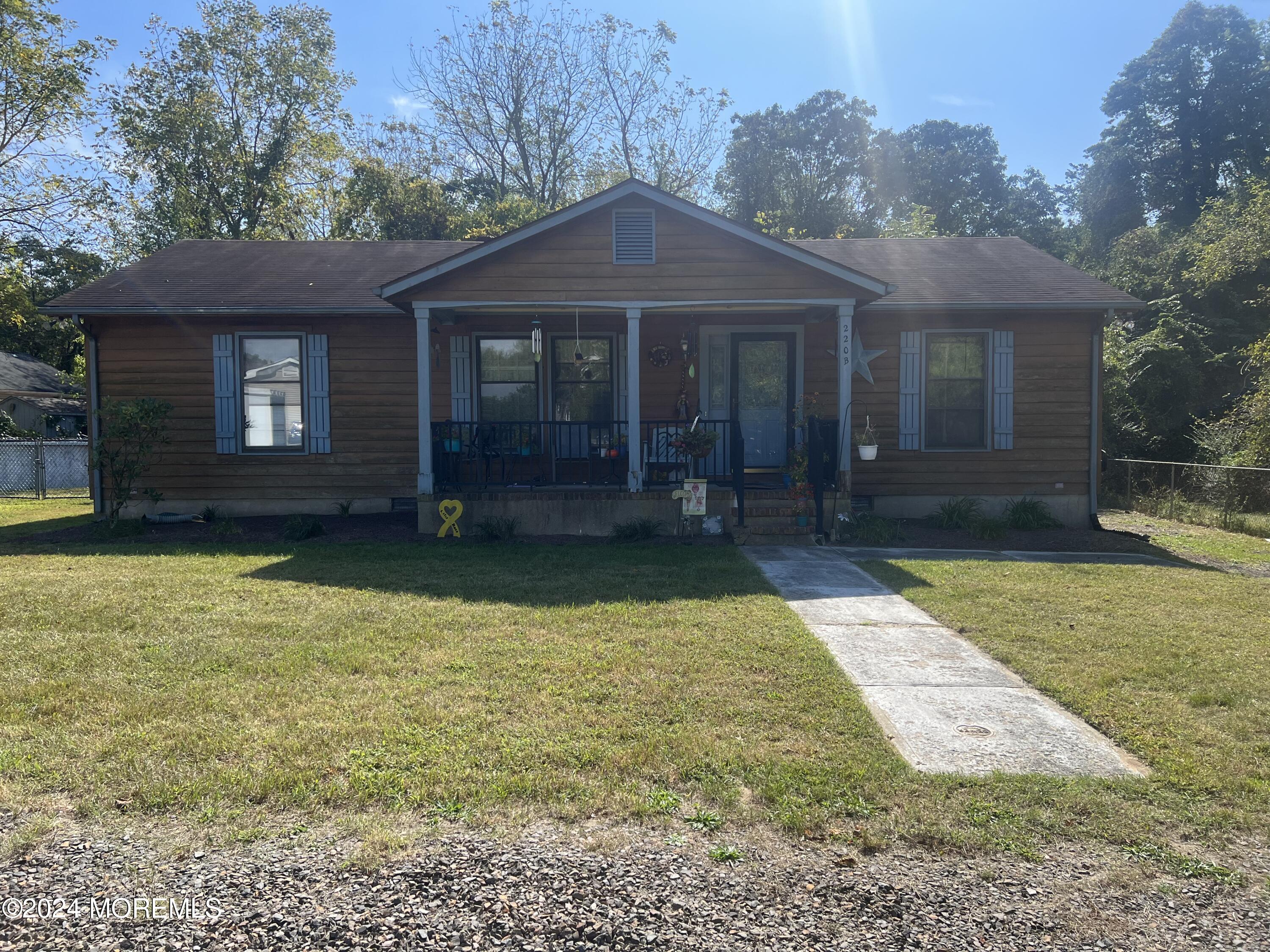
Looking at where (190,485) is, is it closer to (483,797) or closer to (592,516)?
(592,516)

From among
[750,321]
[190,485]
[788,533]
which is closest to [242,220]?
[190,485]

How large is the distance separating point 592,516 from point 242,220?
79.7ft

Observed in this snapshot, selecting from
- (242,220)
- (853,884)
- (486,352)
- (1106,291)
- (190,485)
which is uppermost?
(242,220)

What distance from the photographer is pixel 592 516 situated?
10086 millimetres

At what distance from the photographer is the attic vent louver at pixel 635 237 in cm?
1012

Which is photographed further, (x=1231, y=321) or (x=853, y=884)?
(x=1231, y=321)

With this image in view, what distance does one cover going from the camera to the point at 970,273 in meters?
12.5

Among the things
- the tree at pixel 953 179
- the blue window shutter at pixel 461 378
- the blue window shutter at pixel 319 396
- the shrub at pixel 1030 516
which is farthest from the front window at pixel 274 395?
the tree at pixel 953 179

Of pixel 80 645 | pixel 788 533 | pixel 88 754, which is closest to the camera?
pixel 88 754

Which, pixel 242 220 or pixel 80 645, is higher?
pixel 242 220

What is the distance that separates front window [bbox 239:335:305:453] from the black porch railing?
258 cm

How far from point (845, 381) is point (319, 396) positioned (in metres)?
7.55

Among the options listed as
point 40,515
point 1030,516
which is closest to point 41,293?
point 40,515

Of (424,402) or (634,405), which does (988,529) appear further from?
(424,402)
